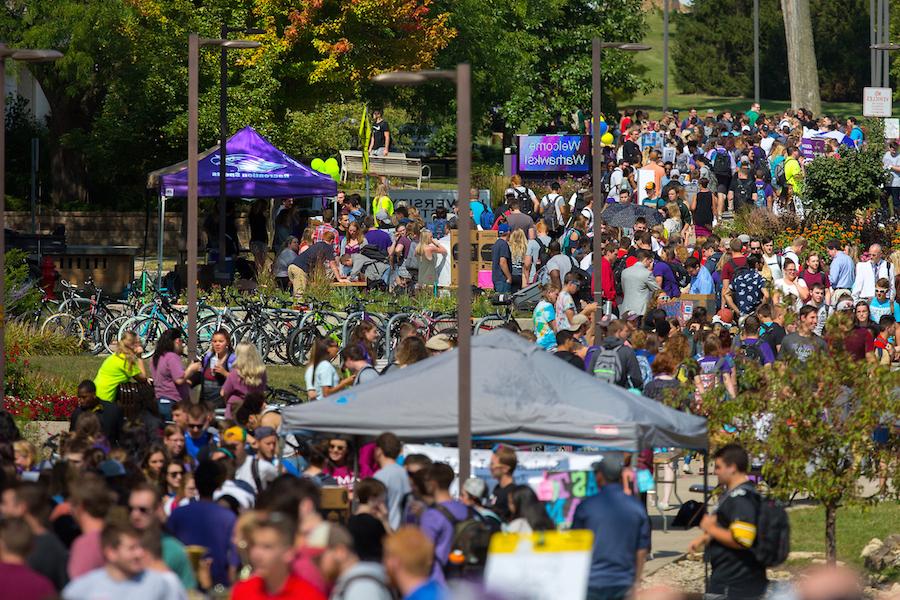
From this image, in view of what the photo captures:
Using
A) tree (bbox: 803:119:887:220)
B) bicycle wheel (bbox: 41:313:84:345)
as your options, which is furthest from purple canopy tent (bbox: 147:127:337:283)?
tree (bbox: 803:119:887:220)

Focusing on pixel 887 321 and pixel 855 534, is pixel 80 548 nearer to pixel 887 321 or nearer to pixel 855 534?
pixel 855 534

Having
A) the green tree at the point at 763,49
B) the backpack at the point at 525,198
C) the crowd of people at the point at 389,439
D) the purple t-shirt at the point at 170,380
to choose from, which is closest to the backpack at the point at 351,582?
the crowd of people at the point at 389,439

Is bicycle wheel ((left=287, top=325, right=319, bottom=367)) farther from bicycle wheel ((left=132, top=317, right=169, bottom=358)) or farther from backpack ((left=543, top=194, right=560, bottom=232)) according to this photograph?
backpack ((left=543, top=194, right=560, bottom=232))

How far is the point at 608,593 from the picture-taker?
1185 cm

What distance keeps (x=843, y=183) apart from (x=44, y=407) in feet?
60.9

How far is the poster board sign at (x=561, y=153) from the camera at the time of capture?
3809 centimetres

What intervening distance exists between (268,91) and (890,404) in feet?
82.2

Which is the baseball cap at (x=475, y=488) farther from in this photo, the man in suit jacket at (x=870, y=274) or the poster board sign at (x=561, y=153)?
the poster board sign at (x=561, y=153)

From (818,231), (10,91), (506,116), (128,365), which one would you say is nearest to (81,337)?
(128,365)

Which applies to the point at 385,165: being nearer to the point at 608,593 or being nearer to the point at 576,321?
the point at 576,321

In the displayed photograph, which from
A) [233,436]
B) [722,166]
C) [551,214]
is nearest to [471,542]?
[233,436]

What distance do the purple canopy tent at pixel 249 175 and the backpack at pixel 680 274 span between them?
326 inches

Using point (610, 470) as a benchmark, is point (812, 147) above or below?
above

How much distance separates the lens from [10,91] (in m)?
48.0
